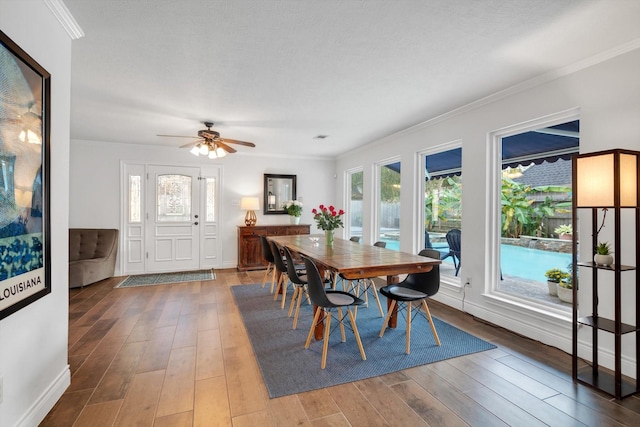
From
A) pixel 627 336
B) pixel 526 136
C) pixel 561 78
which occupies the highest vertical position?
pixel 561 78

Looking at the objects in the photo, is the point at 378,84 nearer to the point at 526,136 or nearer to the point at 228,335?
the point at 526,136

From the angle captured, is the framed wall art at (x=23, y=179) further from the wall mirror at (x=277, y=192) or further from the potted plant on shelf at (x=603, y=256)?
the wall mirror at (x=277, y=192)

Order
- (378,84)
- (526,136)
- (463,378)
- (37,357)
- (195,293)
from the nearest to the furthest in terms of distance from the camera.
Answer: (37,357) → (463,378) → (378,84) → (526,136) → (195,293)

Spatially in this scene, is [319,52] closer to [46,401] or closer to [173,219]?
[46,401]

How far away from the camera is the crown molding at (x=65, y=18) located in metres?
1.74

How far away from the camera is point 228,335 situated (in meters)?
2.95

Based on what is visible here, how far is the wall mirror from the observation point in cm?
643

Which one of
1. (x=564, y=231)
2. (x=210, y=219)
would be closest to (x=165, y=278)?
(x=210, y=219)

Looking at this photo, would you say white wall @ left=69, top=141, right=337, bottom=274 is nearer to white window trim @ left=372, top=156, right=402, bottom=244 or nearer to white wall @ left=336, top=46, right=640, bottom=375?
white window trim @ left=372, top=156, right=402, bottom=244

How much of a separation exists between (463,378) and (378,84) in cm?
258

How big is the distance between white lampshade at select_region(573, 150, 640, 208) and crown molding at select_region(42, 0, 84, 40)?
3.50 metres

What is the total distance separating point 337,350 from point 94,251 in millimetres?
4670

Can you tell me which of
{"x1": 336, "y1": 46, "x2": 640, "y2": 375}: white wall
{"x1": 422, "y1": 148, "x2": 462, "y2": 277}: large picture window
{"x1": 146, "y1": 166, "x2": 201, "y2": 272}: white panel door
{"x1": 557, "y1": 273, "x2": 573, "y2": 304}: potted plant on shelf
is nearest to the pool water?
{"x1": 557, "y1": 273, "x2": 573, "y2": 304}: potted plant on shelf

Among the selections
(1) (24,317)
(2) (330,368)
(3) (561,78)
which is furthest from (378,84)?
(1) (24,317)
